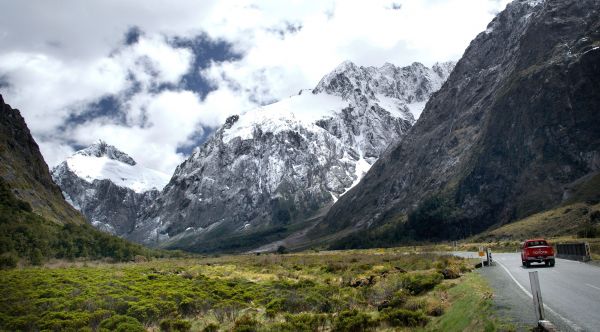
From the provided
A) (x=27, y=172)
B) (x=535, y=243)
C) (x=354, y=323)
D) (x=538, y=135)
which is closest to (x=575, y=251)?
(x=535, y=243)

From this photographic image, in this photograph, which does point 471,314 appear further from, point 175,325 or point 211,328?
point 175,325

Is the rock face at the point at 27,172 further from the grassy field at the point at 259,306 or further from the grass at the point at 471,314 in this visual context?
the grass at the point at 471,314

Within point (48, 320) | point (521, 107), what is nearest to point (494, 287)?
point (48, 320)

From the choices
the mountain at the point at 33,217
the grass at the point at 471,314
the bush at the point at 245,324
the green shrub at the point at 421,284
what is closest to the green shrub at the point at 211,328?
the bush at the point at 245,324

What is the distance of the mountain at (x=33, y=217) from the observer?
305 feet

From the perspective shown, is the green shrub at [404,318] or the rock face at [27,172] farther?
the rock face at [27,172]

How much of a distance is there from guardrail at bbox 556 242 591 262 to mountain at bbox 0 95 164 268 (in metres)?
69.3

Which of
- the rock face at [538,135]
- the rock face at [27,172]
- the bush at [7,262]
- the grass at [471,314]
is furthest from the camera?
the rock face at [27,172]

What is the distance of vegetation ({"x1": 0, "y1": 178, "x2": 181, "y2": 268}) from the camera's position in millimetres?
87162

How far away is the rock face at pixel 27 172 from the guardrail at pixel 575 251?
134 metres

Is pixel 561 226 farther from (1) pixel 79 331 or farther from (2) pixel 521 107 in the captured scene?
(1) pixel 79 331

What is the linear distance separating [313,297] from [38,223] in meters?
A: 110

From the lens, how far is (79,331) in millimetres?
20438

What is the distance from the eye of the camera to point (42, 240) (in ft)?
332
